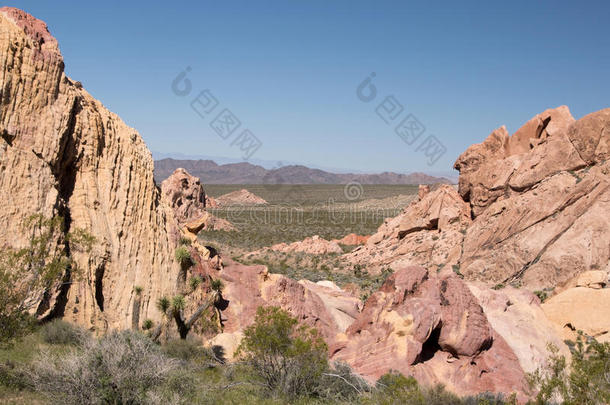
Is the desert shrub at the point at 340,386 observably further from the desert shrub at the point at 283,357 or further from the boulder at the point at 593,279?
the boulder at the point at 593,279

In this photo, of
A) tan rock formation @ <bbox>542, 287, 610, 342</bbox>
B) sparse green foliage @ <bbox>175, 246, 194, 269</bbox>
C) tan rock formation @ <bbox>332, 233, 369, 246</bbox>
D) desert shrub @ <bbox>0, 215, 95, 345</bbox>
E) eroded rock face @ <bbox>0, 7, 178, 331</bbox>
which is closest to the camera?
desert shrub @ <bbox>0, 215, 95, 345</bbox>

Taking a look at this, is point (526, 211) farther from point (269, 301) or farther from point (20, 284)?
point (20, 284)

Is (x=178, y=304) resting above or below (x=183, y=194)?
below

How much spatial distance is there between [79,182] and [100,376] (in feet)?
27.3

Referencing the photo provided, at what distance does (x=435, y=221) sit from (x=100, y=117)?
1018 inches

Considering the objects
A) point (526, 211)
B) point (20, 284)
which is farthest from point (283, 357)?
point (526, 211)

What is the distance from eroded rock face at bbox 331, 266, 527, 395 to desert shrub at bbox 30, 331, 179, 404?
6.79m

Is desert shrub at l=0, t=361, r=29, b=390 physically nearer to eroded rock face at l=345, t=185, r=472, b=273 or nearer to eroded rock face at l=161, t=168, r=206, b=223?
eroded rock face at l=345, t=185, r=472, b=273

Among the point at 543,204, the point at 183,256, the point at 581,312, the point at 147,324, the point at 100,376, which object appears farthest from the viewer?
the point at 543,204

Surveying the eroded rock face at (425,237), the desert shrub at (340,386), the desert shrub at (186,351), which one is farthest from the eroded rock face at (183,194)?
the desert shrub at (340,386)

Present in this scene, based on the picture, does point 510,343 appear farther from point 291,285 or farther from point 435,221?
point 435,221

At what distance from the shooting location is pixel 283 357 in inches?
466

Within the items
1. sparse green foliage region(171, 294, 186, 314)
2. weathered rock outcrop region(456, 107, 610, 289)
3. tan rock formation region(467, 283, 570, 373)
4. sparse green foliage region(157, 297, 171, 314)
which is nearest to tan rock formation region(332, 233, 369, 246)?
weathered rock outcrop region(456, 107, 610, 289)

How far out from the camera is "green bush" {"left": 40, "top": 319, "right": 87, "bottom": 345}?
12.2 m
